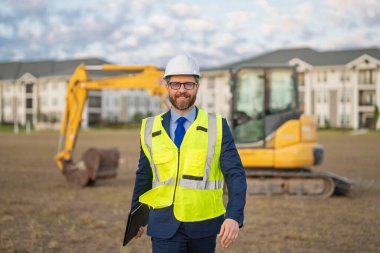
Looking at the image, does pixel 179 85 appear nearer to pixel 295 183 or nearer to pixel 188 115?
pixel 188 115

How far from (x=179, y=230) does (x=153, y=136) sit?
64 cm

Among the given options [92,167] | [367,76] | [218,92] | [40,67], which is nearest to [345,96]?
[367,76]

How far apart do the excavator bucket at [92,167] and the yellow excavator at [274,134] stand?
3724 mm

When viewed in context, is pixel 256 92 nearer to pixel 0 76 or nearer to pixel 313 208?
pixel 313 208

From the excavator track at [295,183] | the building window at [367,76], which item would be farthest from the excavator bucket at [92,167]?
the building window at [367,76]

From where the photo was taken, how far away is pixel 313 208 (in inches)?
479

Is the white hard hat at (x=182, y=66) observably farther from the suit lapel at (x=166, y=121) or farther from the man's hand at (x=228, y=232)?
the man's hand at (x=228, y=232)

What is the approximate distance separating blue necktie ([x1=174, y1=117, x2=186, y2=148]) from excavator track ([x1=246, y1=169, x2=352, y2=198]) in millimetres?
9665

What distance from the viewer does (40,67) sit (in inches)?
3994

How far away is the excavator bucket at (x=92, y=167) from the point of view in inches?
599

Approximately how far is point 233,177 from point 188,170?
0.97 feet

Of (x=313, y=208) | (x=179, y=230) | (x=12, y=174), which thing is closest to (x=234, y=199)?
(x=179, y=230)

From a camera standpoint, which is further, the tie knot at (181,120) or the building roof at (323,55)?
the building roof at (323,55)

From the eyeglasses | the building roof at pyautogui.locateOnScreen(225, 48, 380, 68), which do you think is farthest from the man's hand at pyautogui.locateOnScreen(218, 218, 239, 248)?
the building roof at pyautogui.locateOnScreen(225, 48, 380, 68)
